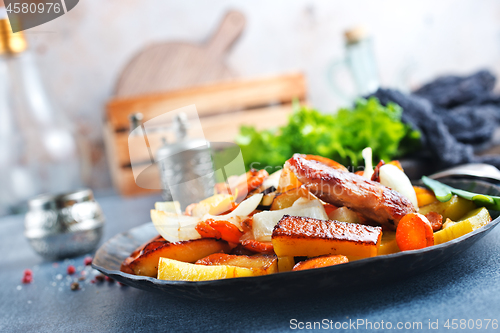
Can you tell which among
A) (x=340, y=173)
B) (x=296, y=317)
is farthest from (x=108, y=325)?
(x=340, y=173)

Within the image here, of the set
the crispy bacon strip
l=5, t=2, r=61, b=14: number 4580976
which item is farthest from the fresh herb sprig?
l=5, t=2, r=61, b=14: number 4580976

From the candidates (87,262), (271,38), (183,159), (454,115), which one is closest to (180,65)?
(271,38)

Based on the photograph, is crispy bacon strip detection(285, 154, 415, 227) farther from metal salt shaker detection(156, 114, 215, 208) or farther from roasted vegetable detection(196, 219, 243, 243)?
metal salt shaker detection(156, 114, 215, 208)

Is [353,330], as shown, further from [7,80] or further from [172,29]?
[172,29]

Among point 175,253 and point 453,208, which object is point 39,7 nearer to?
point 175,253

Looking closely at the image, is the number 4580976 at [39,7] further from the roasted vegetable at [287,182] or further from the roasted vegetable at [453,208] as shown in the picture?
the roasted vegetable at [453,208]
